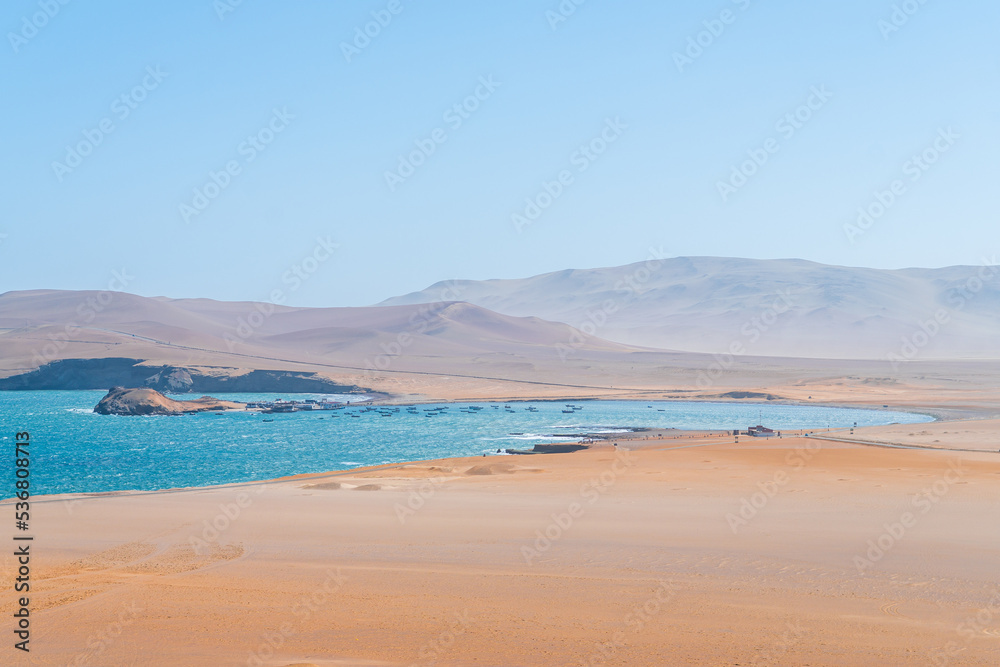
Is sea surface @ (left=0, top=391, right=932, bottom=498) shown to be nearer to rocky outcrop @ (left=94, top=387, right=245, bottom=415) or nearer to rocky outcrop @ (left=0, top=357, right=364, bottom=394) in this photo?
rocky outcrop @ (left=94, top=387, right=245, bottom=415)

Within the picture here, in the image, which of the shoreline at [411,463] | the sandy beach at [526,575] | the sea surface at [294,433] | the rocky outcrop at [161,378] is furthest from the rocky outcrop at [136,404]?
the sandy beach at [526,575]

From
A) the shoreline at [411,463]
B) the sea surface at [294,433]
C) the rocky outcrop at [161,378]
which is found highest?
the rocky outcrop at [161,378]

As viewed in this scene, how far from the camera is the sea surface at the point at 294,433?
40344 millimetres

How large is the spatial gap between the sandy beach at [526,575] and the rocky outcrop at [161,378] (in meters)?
99.7

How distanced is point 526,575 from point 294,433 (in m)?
Result: 50.4

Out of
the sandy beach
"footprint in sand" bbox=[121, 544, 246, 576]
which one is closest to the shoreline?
the sandy beach

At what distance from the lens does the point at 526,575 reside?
1520 centimetres

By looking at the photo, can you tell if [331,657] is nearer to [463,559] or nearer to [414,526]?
[463,559]

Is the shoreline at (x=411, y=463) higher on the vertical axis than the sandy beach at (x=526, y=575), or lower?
lower

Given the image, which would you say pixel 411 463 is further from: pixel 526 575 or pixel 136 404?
pixel 136 404

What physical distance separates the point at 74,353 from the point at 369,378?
5225cm

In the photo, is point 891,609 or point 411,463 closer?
point 891,609

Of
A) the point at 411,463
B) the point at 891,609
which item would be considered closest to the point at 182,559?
the point at 891,609

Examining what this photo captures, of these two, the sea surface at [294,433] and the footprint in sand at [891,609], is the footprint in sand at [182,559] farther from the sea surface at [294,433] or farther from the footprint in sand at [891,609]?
the sea surface at [294,433]
